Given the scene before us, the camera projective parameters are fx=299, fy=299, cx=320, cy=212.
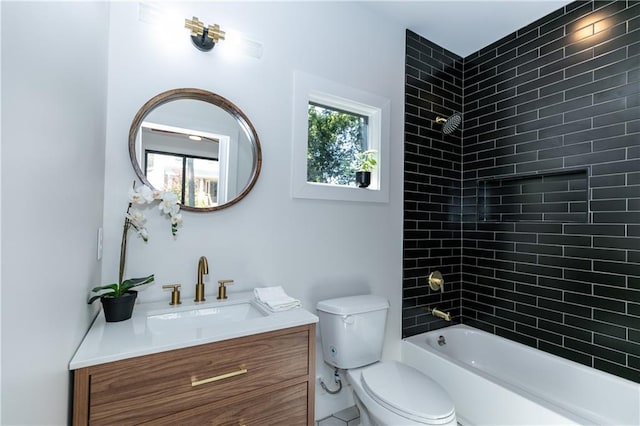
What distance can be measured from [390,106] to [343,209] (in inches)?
34.7

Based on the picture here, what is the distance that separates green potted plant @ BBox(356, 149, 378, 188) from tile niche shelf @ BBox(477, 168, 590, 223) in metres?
1.10

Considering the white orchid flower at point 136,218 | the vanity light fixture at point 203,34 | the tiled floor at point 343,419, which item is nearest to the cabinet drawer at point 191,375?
the white orchid flower at point 136,218

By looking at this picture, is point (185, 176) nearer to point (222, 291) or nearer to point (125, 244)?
point (125, 244)

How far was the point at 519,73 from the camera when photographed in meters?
2.30

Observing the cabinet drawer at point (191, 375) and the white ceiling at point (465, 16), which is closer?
the cabinet drawer at point (191, 375)

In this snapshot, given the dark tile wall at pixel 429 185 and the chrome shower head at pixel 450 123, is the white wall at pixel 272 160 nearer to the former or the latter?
the dark tile wall at pixel 429 185

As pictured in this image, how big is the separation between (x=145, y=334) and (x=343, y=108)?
68.4 inches

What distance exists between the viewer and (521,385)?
208 cm

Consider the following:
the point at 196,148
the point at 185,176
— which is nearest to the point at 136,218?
the point at 185,176

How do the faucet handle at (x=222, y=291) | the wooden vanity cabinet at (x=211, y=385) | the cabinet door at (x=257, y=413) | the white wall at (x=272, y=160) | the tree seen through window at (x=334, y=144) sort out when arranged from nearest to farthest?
1. the wooden vanity cabinet at (x=211, y=385)
2. the cabinet door at (x=257, y=413)
3. the white wall at (x=272, y=160)
4. the faucet handle at (x=222, y=291)
5. the tree seen through window at (x=334, y=144)

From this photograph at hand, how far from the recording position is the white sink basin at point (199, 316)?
1.29 metres

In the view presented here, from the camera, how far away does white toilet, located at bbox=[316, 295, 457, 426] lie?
4.33 feet

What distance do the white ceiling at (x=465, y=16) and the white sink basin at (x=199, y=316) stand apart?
2.17 metres

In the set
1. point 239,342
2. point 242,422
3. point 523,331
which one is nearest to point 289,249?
point 239,342
